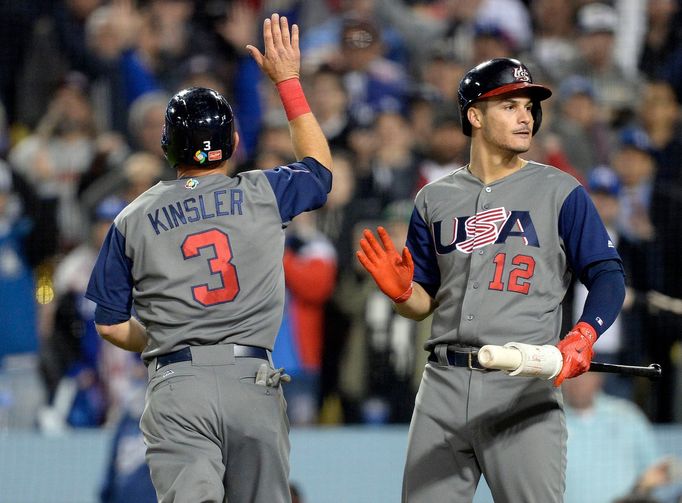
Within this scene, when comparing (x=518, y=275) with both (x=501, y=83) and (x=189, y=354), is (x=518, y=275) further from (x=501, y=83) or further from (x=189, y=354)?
(x=189, y=354)

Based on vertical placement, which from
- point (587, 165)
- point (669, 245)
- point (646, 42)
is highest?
point (646, 42)

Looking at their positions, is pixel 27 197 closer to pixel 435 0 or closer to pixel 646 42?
pixel 435 0

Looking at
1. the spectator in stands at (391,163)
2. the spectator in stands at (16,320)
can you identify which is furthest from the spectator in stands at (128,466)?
the spectator in stands at (391,163)

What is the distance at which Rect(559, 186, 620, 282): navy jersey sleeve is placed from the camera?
3750mm

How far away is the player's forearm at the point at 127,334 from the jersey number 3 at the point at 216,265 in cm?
33

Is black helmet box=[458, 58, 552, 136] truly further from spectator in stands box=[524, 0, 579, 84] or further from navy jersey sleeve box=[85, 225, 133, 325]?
spectator in stands box=[524, 0, 579, 84]

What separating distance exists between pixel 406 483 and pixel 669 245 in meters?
4.11

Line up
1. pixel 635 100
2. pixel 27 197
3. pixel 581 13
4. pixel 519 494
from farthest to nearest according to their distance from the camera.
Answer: pixel 581 13 < pixel 635 100 < pixel 27 197 < pixel 519 494

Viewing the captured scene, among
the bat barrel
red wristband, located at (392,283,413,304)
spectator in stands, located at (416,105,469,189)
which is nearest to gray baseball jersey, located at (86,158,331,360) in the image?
red wristband, located at (392,283,413,304)

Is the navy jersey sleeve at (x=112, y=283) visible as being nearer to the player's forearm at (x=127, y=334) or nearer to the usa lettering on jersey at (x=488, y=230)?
the player's forearm at (x=127, y=334)

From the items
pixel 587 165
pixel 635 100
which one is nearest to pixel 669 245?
pixel 587 165

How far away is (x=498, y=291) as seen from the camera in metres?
3.83

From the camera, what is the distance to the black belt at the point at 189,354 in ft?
12.2

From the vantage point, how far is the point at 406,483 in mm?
3848
